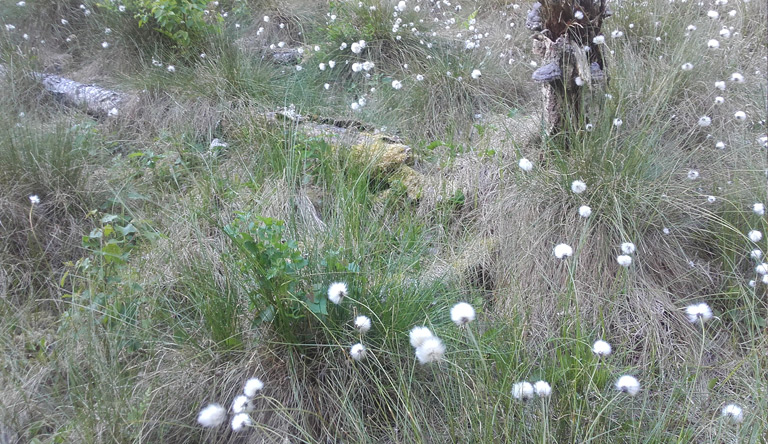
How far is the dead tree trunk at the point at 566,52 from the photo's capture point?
2.69m

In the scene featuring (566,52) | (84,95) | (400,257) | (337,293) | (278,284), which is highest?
(566,52)

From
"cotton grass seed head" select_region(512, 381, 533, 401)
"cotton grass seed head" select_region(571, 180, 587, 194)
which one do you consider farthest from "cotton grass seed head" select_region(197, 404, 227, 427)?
"cotton grass seed head" select_region(571, 180, 587, 194)

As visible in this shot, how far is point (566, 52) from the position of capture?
2.73 meters

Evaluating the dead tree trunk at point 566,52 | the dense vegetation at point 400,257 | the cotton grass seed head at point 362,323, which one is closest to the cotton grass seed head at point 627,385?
the dense vegetation at point 400,257

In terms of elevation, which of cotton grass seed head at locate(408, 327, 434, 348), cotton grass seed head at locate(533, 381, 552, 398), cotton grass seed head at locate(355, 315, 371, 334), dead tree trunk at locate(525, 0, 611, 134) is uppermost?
dead tree trunk at locate(525, 0, 611, 134)

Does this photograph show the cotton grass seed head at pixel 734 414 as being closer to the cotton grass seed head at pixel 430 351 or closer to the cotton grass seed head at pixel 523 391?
the cotton grass seed head at pixel 523 391

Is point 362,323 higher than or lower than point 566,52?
lower

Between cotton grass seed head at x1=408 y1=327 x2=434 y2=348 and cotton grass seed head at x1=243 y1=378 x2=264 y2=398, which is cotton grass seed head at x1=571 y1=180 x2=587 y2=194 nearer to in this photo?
cotton grass seed head at x1=408 y1=327 x2=434 y2=348

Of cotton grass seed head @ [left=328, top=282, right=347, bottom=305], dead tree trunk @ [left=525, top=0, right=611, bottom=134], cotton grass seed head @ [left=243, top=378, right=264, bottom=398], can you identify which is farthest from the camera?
dead tree trunk @ [left=525, top=0, right=611, bottom=134]

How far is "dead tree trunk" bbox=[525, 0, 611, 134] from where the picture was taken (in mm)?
2691

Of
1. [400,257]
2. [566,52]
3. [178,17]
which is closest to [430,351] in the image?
[400,257]

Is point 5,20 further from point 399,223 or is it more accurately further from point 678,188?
point 678,188

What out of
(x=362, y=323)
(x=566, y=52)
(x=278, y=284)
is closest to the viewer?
(x=362, y=323)

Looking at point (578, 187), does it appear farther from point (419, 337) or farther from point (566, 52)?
point (419, 337)
